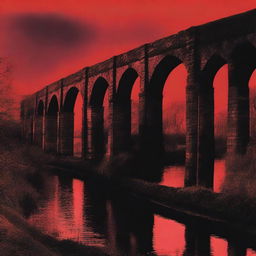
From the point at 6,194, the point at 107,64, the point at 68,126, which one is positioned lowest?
the point at 6,194

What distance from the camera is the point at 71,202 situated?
1905 centimetres

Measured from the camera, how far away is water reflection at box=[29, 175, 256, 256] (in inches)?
463

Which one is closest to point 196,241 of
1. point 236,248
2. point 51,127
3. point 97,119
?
point 236,248

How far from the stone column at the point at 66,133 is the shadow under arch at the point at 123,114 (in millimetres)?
12555

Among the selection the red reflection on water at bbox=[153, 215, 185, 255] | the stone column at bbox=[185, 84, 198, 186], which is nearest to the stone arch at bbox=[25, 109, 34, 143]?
the stone column at bbox=[185, 84, 198, 186]

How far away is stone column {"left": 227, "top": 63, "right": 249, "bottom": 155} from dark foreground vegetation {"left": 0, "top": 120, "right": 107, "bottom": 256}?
789 centimetres

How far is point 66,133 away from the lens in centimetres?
3812

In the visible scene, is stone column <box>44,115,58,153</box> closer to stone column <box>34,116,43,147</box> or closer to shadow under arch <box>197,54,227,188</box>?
stone column <box>34,116,43,147</box>

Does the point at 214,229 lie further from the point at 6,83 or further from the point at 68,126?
the point at 68,126

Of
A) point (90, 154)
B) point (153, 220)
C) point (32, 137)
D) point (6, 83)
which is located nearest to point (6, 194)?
point (6, 83)

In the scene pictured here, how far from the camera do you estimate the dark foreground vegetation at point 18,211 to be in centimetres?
856

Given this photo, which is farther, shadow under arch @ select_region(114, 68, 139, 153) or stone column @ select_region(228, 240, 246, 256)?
shadow under arch @ select_region(114, 68, 139, 153)

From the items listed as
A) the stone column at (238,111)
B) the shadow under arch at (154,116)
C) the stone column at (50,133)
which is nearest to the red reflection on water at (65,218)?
the shadow under arch at (154,116)

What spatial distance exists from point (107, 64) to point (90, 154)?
23.0ft
